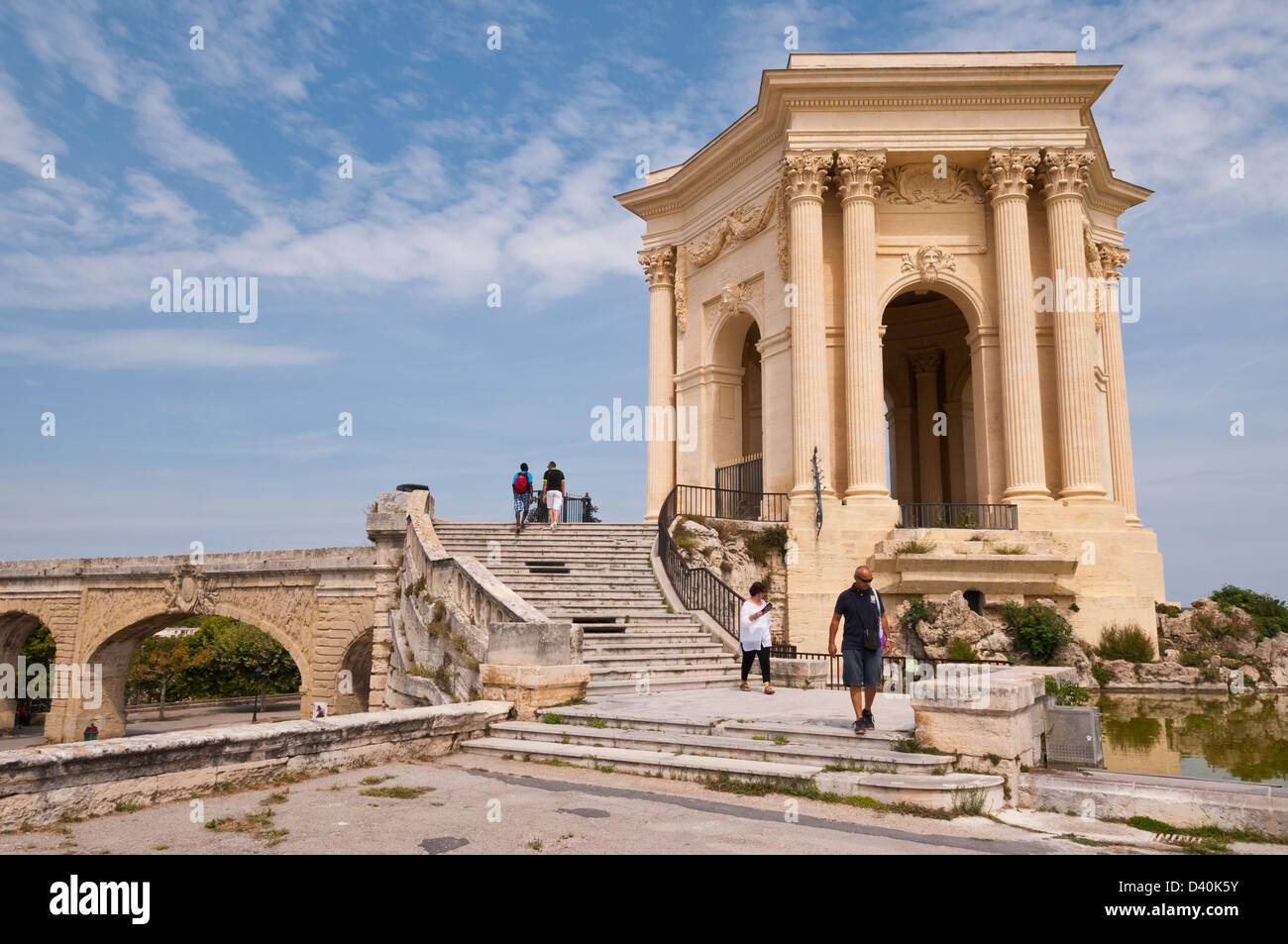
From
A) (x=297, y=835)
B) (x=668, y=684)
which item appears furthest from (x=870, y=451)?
(x=297, y=835)

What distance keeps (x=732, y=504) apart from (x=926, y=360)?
38.6ft

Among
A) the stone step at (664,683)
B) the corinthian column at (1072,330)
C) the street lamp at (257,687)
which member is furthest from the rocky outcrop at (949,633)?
the street lamp at (257,687)

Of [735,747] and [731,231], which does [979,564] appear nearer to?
[731,231]

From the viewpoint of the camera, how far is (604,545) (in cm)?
1855

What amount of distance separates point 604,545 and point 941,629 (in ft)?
22.5

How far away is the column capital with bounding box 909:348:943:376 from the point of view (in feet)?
99.2

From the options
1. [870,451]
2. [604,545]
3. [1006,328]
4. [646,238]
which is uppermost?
[646,238]

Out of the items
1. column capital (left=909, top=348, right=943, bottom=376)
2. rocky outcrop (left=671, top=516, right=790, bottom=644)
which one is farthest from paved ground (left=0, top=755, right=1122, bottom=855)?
column capital (left=909, top=348, right=943, bottom=376)

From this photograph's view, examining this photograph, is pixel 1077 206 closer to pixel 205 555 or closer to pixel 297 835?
pixel 297 835

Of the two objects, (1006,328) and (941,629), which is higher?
(1006,328)

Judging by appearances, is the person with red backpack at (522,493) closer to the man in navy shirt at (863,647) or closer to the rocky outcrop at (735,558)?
the rocky outcrop at (735,558)

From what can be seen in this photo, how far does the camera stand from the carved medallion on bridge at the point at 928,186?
21.0 metres

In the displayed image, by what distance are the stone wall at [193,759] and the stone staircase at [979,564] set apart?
1161cm
